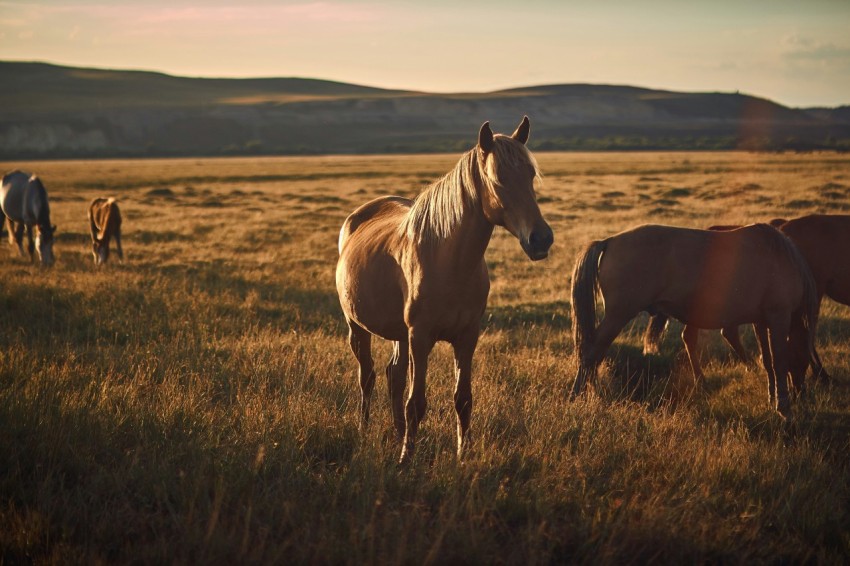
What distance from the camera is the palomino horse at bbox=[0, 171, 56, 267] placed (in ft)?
46.1

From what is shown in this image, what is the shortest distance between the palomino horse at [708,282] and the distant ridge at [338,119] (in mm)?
96244

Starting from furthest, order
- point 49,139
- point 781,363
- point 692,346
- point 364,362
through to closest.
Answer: point 49,139 → point 692,346 → point 781,363 → point 364,362

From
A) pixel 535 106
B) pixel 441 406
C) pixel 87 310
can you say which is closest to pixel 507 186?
pixel 441 406

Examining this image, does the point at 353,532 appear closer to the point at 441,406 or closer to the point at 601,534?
the point at 601,534

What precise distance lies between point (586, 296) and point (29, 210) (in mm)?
13526

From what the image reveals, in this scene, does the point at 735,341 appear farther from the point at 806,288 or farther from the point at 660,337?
the point at 806,288

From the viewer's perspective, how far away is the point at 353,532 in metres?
3.12

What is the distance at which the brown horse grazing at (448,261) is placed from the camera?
3.63 m

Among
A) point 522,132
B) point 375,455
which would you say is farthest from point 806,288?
point 375,455

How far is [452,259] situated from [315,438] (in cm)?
160

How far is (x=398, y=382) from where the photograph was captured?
4.57 metres

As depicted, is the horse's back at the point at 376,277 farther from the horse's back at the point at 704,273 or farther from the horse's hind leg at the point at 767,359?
the horse's hind leg at the point at 767,359

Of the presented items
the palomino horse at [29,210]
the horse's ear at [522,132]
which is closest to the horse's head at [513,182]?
the horse's ear at [522,132]

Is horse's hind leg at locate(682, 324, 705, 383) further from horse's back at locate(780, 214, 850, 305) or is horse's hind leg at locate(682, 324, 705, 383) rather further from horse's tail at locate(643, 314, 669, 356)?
horse's back at locate(780, 214, 850, 305)
